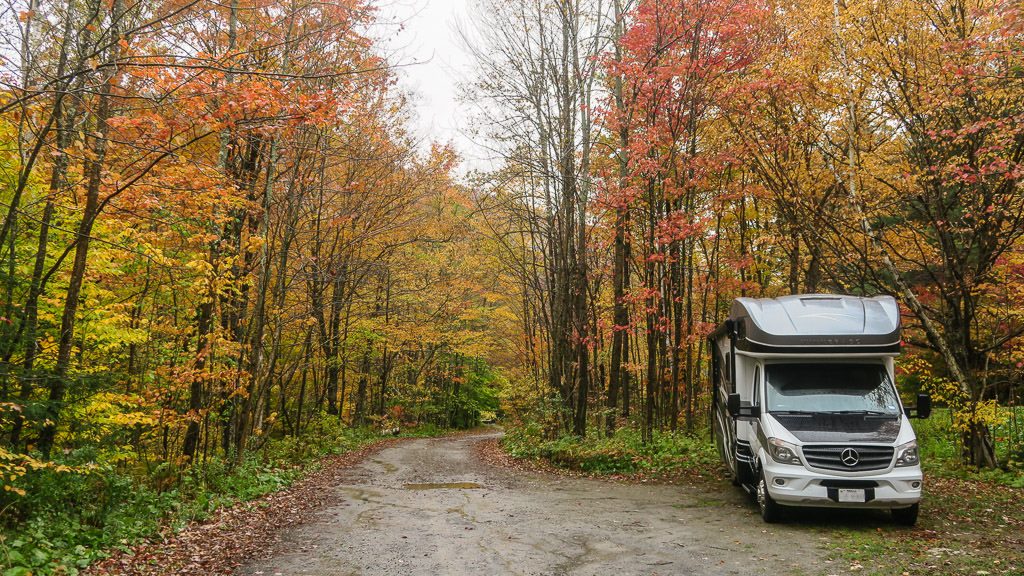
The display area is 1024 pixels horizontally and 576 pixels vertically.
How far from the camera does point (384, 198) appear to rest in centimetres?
1739

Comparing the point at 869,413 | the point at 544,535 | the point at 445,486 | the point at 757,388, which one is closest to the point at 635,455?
the point at 445,486

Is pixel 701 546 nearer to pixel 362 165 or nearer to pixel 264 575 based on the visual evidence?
pixel 264 575

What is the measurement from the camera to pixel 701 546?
705 centimetres

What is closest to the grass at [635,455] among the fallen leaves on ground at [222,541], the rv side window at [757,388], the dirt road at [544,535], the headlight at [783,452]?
the dirt road at [544,535]

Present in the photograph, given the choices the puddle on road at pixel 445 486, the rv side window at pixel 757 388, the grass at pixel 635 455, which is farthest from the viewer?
the grass at pixel 635 455

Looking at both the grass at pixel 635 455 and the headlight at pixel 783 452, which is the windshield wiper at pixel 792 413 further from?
the grass at pixel 635 455

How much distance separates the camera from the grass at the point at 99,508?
5914mm

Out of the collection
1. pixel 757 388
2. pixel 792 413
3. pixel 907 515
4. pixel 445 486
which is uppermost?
pixel 757 388

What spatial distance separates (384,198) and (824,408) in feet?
41.4

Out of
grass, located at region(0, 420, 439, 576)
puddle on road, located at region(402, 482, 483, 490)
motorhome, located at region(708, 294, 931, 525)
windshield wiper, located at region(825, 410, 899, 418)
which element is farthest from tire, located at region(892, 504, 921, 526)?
grass, located at region(0, 420, 439, 576)

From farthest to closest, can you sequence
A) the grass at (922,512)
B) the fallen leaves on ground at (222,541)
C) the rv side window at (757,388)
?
the rv side window at (757,388)
the fallen leaves on ground at (222,541)
the grass at (922,512)

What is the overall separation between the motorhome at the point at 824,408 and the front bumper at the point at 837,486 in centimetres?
1

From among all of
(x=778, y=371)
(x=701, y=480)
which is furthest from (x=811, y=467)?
(x=701, y=480)

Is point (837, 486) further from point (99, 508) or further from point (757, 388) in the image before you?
point (99, 508)
